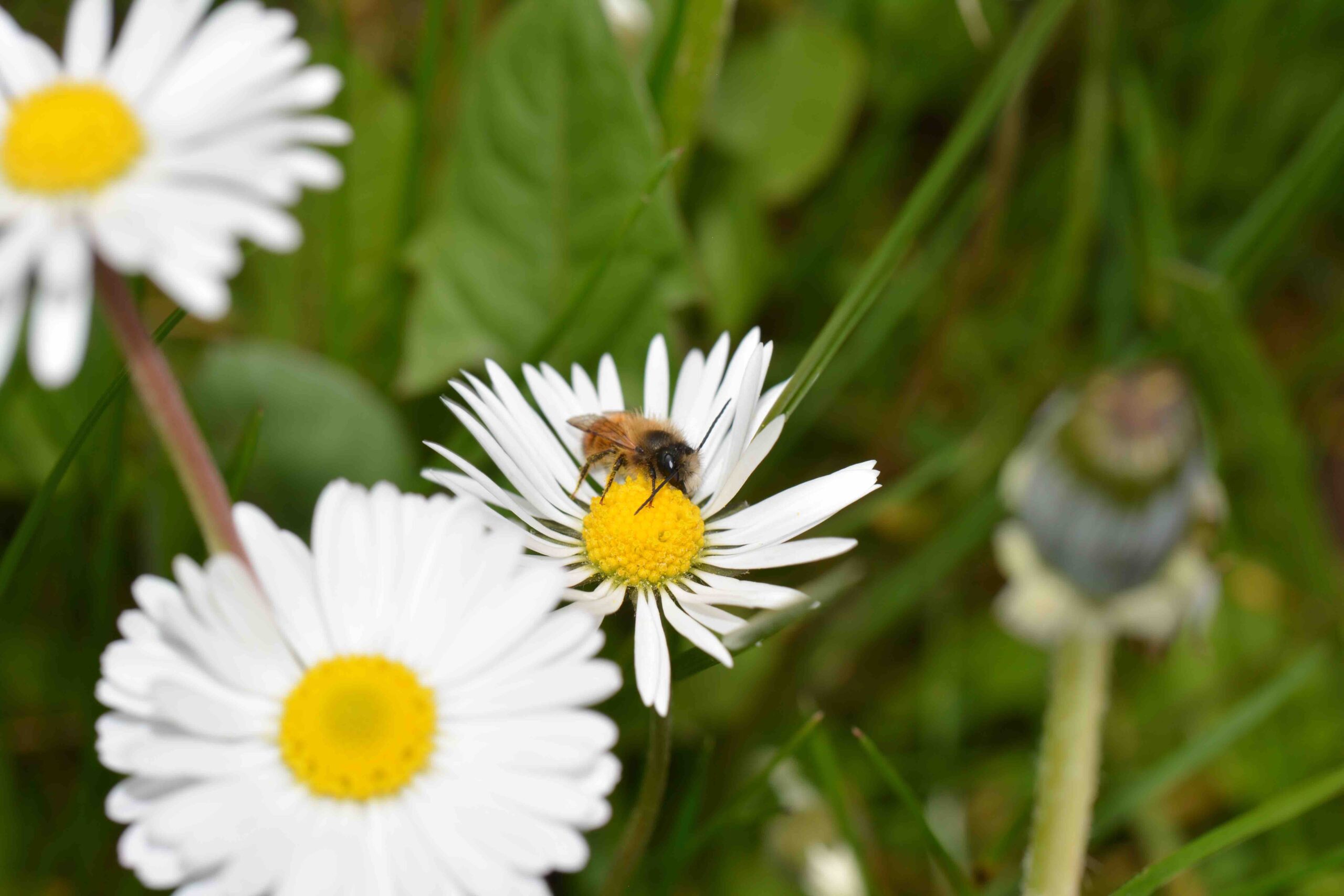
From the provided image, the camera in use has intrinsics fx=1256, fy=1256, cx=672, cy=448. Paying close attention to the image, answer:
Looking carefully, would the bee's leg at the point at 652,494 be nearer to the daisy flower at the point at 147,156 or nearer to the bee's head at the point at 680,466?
the bee's head at the point at 680,466

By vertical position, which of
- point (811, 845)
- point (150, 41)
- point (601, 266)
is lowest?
point (811, 845)

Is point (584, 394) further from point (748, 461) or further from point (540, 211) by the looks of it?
point (540, 211)

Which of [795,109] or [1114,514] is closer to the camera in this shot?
[1114,514]

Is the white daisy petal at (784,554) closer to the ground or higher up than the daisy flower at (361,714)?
higher up

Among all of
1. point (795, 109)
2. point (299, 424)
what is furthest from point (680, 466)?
point (795, 109)

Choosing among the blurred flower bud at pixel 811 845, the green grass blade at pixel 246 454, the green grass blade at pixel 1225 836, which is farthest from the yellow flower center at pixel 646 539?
the blurred flower bud at pixel 811 845

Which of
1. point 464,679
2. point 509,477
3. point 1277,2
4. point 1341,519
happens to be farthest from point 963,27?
point 464,679
